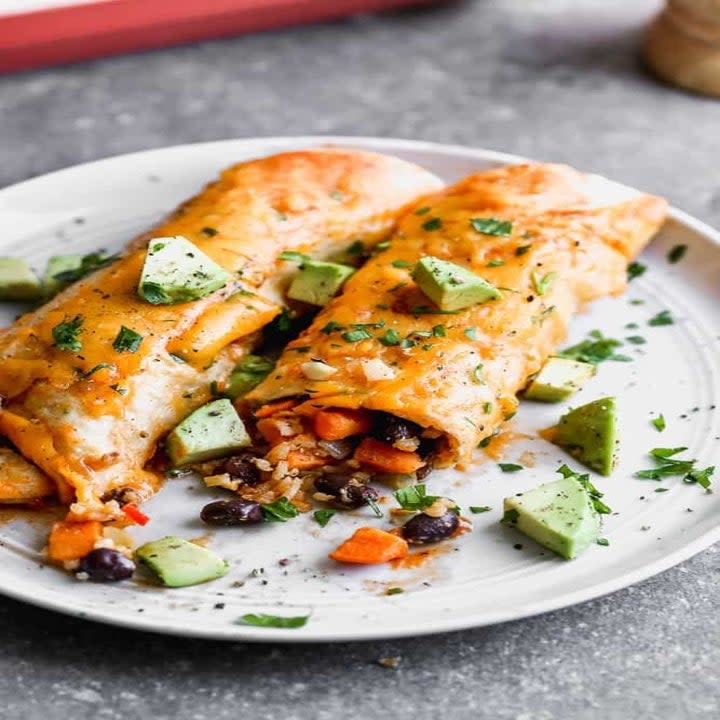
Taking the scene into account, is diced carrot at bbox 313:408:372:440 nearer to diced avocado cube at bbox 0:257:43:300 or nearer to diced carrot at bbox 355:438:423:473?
diced carrot at bbox 355:438:423:473

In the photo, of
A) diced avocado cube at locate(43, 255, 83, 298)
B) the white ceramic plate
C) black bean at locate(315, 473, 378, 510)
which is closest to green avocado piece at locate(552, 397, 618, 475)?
the white ceramic plate

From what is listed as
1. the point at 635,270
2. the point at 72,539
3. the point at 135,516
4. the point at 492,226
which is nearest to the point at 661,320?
the point at 635,270

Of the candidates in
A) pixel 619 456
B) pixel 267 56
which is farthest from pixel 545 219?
pixel 267 56

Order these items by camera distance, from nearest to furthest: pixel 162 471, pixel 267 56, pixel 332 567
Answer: pixel 332 567, pixel 162 471, pixel 267 56

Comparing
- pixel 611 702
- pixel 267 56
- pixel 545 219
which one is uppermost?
pixel 545 219

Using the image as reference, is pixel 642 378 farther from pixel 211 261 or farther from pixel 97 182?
pixel 97 182

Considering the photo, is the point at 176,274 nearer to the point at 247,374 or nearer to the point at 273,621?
the point at 247,374
